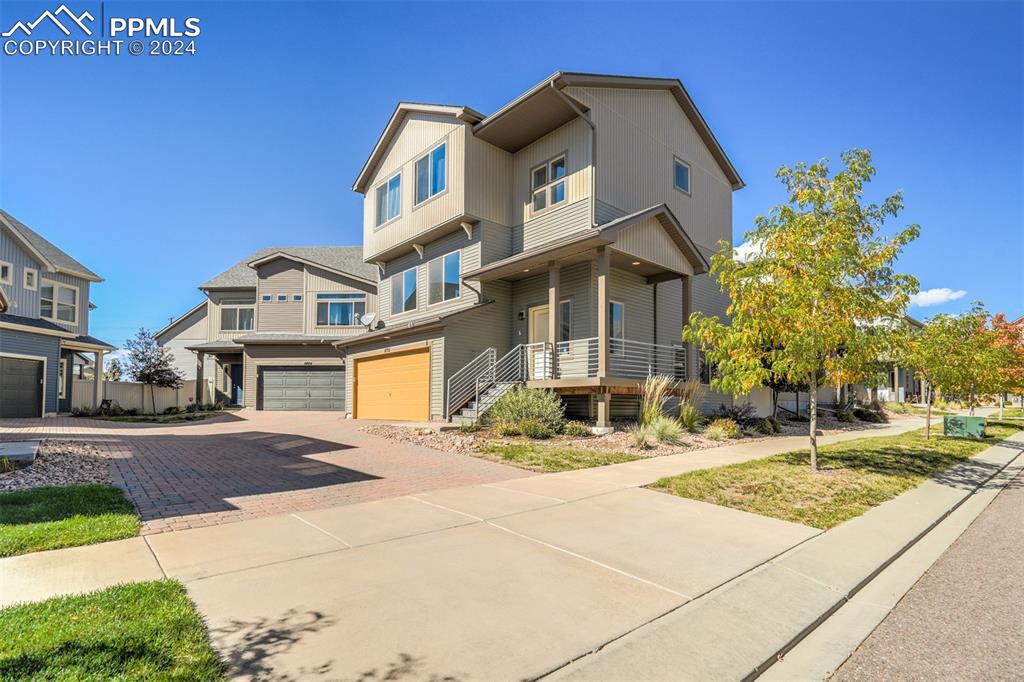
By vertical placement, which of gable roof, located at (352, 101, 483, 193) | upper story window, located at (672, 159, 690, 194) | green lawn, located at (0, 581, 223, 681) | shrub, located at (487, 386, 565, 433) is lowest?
green lawn, located at (0, 581, 223, 681)

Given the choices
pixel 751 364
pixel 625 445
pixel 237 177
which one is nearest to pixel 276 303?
pixel 237 177

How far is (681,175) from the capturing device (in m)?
21.2

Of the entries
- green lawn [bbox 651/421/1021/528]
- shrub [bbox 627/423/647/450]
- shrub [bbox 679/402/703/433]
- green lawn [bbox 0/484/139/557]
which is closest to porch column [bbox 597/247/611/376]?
shrub [bbox 627/423/647/450]

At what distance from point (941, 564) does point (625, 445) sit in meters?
7.36

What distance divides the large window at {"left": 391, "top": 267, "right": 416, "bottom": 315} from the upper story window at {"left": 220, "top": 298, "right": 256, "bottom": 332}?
44.7 feet

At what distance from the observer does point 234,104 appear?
477 inches

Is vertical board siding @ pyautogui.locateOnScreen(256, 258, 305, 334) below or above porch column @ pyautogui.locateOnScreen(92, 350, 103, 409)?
above

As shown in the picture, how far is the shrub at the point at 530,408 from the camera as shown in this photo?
13.9 meters

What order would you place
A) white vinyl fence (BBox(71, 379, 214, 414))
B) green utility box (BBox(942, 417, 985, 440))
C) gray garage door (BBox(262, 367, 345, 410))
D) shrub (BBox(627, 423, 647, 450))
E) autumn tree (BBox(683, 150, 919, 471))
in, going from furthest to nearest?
gray garage door (BBox(262, 367, 345, 410))
white vinyl fence (BBox(71, 379, 214, 414))
green utility box (BBox(942, 417, 985, 440))
shrub (BBox(627, 423, 647, 450))
autumn tree (BBox(683, 150, 919, 471))

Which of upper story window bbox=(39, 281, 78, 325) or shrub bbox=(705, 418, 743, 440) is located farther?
upper story window bbox=(39, 281, 78, 325)

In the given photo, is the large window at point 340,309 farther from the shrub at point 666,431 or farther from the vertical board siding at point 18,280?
the shrub at point 666,431

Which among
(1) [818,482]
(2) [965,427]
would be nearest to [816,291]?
(1) [818,482]

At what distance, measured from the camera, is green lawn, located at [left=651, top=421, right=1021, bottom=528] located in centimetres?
692

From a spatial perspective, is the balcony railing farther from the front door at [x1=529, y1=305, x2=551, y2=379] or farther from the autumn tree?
the autumn tree
